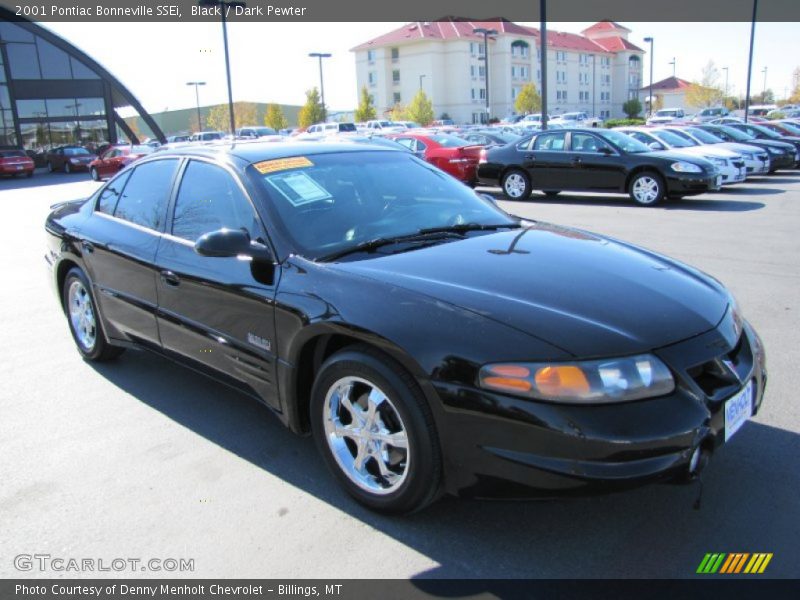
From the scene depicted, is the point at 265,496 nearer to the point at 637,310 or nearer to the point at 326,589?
the point at 326,589

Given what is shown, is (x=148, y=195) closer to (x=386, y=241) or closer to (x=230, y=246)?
(x=230, y=246)

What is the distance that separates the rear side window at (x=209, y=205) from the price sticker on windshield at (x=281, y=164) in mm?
166

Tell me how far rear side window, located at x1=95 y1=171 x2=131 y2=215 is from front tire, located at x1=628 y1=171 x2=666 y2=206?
10943 millimetres

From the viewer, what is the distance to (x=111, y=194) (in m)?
4.84

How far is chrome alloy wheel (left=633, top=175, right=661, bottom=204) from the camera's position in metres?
13.3

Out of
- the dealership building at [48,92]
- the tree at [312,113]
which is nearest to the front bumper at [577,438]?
the dealership building at [48,92]

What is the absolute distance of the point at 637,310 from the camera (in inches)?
109

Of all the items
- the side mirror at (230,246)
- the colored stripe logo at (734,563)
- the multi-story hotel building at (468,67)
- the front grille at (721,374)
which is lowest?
the colored stripe logo at (734,563)

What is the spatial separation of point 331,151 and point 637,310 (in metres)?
2.12

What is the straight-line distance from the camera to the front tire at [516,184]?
15102 mm

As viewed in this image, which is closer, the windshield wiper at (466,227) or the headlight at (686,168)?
the windshield wiper at (466,227)

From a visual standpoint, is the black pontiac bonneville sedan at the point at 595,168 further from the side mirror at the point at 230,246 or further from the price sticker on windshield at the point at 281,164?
the side mirror at the point at 230,246

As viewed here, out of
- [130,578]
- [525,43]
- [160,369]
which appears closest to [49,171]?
[160,369]

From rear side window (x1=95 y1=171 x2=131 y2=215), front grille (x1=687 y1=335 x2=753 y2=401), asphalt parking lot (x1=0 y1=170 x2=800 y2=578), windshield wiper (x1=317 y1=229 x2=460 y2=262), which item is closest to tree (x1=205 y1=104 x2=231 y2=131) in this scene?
rear side window (x1=95 y1=171 x2=131 y2=215)
